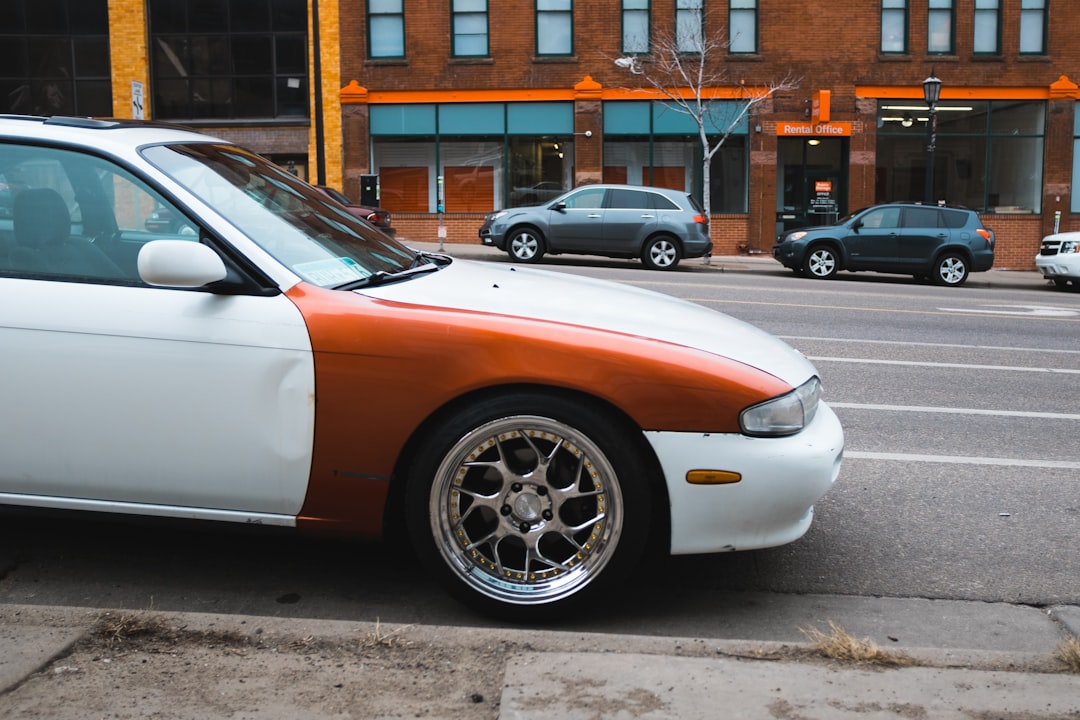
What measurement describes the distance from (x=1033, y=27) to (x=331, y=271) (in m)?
31.5

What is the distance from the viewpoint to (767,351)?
4.34 meters

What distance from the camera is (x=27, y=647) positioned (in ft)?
11.4

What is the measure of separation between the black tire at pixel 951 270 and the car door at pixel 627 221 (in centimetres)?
585

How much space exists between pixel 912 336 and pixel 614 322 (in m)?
8.63

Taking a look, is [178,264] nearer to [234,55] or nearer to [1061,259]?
[1061,259]

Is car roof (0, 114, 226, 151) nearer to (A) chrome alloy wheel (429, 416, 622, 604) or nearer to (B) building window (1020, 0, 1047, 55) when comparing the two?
(A) chrome alloy wheel (429, 416, 622, 604)

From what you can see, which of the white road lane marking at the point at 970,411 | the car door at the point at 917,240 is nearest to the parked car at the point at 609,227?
the car door at the point at 917,240

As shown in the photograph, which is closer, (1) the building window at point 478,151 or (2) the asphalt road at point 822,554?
(2) the asphalt road at point 822,554

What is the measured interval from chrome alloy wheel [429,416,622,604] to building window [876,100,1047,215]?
29.2m

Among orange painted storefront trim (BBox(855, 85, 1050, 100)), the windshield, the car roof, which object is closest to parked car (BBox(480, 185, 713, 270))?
orange painted storefront trim (BBox(855, 85, 1050, 100))

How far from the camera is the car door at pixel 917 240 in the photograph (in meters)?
22.9

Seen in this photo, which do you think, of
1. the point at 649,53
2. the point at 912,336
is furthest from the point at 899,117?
the point at 912,336

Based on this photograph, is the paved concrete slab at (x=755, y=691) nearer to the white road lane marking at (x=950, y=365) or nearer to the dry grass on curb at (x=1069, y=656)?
the dry grass on curb at (x=1069, y=656)

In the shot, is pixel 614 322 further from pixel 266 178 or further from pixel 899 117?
pixel 899 117
